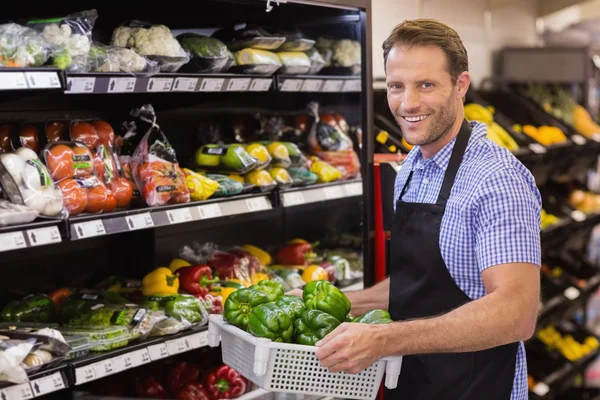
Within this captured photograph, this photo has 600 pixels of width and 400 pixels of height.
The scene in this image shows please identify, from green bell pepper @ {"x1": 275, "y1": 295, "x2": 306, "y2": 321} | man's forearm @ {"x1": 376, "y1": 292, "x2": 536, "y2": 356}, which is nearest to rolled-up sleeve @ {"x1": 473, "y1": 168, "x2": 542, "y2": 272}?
man's forearm @ {"x1": 376, "y1": 292, "x2": 536, "y2": 356}

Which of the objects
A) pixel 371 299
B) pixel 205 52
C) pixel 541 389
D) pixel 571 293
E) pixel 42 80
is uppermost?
pixel 42 80

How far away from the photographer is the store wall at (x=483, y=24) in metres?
5.53

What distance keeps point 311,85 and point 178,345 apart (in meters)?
1.23

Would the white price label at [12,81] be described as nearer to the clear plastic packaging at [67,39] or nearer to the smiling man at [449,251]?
the clear plastic packaging at [67,39]

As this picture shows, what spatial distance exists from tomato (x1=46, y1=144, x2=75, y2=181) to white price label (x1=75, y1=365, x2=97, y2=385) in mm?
607

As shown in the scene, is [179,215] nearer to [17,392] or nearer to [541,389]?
[17,392]

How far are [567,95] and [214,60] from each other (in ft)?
13.6

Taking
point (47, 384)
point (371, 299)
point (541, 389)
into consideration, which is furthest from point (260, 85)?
point (541, 389)

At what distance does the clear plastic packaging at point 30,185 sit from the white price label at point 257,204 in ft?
2.67

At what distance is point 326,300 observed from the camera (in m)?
2.21

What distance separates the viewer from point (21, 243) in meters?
2.29

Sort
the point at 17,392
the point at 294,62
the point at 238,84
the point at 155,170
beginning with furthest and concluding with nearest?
the point at 294,62 < the point at 238,84 < the point at 155,170 < the point at 17,392

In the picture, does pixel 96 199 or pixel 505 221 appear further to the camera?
pixel 96 199

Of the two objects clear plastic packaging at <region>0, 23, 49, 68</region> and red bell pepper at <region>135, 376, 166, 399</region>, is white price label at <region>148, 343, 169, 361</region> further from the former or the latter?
clear plastic packaging at <region>0, 23, 49, 68</region>
